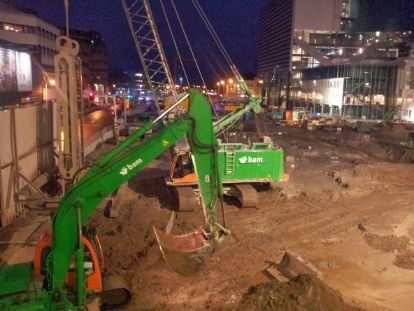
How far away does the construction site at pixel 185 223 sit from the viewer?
6211 mm

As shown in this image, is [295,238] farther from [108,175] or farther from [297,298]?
[108,175]

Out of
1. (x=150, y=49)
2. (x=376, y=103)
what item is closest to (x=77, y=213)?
(x=150, y=49)

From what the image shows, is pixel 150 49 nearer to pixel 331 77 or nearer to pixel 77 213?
pixel 77 213

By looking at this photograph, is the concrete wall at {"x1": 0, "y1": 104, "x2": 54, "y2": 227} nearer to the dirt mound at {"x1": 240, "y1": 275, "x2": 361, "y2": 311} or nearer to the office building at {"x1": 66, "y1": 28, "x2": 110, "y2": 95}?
the dirt mound at {"x1": 240, "y1": 275, "x2": 361, "y2": 311}

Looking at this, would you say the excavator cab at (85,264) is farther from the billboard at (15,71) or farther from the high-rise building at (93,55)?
the high-rise building at (93,55)

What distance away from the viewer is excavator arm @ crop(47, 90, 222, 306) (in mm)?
5852

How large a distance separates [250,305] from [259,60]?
123 m

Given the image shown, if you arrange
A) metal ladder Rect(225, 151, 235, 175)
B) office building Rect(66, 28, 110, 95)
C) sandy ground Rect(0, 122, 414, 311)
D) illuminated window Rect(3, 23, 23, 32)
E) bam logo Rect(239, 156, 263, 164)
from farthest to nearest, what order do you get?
office building Rect(66, 28, 110, 95) → illuminated window Rect(3, 23, 23, 32) → bam logo Rect(239, 156, 263, 164) → metal ladder Rect(225, 151, 235, 175) → sandy ground Rect(0, 122, 414, 311)

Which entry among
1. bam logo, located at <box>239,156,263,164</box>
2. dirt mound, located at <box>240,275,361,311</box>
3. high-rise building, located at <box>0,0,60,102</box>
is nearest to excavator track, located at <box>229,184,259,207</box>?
bam logo, located at <box>239,156,263,164</box>

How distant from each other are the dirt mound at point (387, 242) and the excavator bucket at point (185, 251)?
554cm

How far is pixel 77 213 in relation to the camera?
5.84 metres

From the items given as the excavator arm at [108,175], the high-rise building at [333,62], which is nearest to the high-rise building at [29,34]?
the high-rise building at [333,62]

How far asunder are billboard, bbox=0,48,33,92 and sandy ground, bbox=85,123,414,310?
2918 centimetres

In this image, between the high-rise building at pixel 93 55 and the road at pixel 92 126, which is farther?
the high-rise building at pixel 93 55
